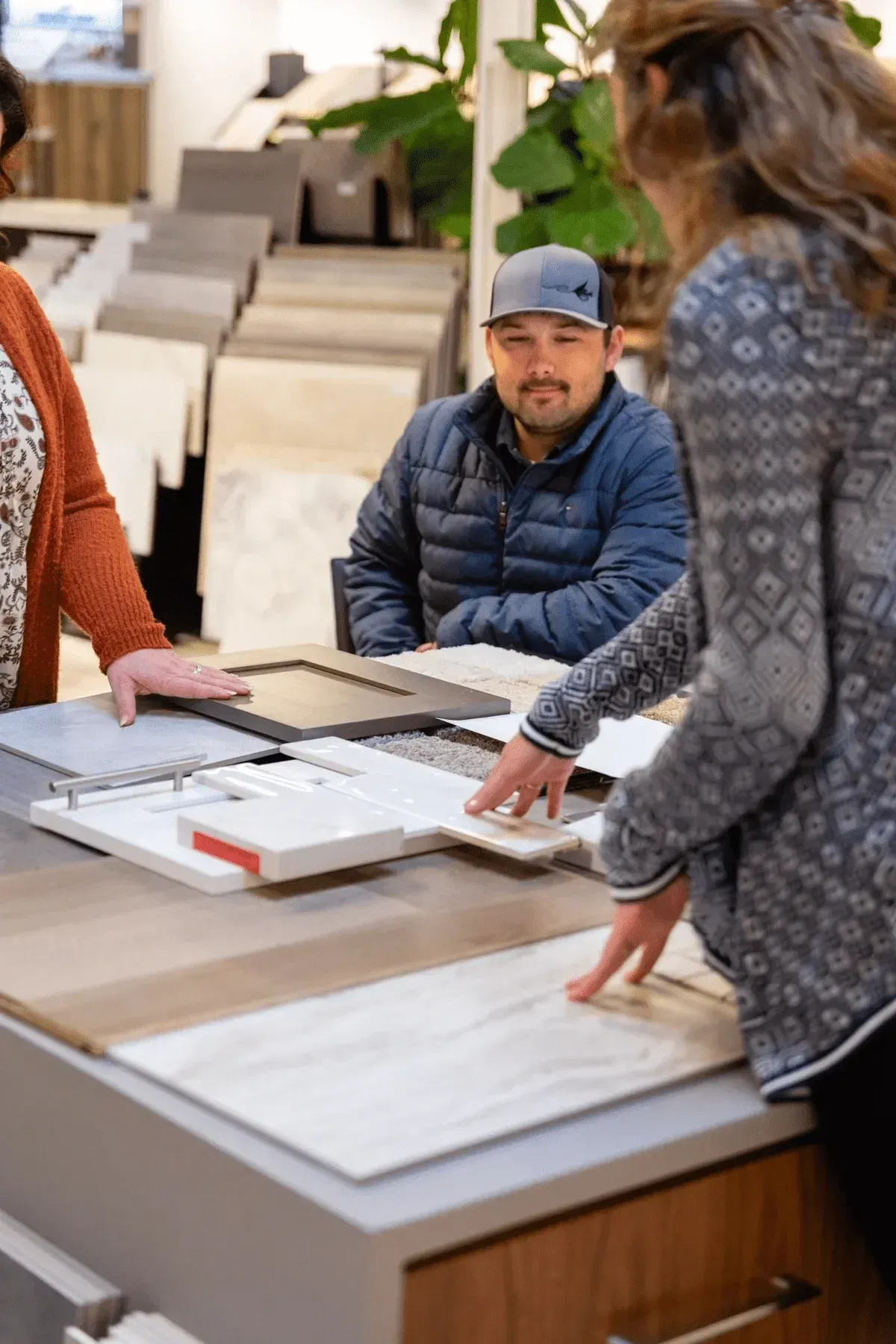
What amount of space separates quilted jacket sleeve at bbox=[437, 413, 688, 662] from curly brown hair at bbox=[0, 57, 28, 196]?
1.16m

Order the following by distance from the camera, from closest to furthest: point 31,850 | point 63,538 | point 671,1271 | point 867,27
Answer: point 671,1271 → point 31,850 → point 63,538 → point 867,27

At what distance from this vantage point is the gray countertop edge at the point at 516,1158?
3.33 feet

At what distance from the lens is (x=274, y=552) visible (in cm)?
542

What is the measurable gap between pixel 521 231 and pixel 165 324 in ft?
5.04

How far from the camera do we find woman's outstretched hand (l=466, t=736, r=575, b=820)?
60.1 inches

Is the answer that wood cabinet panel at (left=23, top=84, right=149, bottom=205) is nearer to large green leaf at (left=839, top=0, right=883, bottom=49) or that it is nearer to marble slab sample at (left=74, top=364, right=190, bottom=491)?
marble slab sample at (left=74, top=364, right=190, bottom=491)

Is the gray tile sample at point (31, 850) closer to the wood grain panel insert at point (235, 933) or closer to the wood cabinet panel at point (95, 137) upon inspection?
the wood grain panel insert at point (235, 933)

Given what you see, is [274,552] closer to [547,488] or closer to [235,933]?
[547,488]

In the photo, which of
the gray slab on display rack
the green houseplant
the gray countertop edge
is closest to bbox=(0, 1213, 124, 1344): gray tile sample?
the gray countertop edge

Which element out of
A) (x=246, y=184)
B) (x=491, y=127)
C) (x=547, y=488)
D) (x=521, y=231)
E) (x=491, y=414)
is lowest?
(x=547, y=488)

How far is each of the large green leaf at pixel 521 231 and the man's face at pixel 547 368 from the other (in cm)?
185

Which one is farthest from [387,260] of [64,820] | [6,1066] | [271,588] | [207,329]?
[6,1066]

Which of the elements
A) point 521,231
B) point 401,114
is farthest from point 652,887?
point 401,114

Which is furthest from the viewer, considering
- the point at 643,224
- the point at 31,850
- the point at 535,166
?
the point at 535,166
